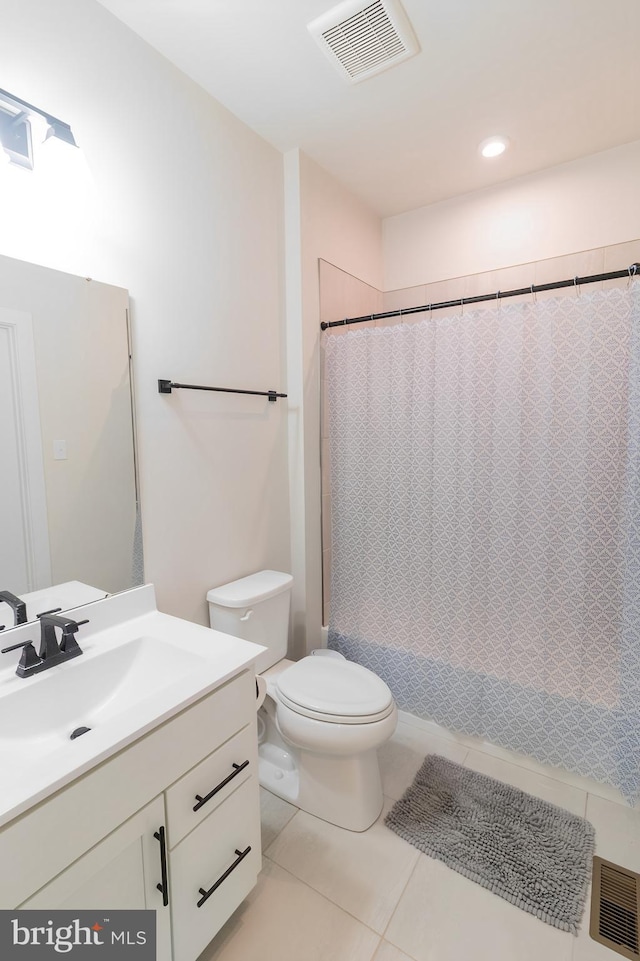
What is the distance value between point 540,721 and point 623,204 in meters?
2.29

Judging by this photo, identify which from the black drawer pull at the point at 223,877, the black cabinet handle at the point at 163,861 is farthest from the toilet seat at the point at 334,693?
the black cabinet handle at the point at 163,861

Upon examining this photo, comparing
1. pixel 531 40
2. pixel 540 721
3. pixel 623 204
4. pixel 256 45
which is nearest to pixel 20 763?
pixel 540 721

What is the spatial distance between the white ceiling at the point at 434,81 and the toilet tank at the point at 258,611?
1.87m

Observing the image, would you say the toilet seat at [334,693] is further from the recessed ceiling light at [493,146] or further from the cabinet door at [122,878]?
the recessed ceiling light at [493,146]

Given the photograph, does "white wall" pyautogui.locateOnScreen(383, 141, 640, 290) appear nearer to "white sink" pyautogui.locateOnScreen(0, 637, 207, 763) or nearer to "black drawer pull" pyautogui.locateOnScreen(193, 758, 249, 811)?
"white sink" pyautogui.locateOnScreen(0, 637, 207, 763)

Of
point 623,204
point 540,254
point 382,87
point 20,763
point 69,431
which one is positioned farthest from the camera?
point 540,254

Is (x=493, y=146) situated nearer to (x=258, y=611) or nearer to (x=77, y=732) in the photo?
(x=258, y=611)

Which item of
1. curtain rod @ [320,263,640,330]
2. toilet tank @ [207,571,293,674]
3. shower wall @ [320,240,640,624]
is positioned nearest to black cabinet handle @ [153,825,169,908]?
toilet tank @ [207,571,293,674]

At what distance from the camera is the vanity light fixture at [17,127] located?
1.07m

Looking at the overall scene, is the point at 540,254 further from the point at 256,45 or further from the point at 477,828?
the point at 477,828

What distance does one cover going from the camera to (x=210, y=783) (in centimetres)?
102

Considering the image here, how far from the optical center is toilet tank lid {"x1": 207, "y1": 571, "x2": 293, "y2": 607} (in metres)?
1.65

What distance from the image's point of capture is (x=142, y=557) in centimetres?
146

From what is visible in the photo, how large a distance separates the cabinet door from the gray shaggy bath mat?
913 millimetres
